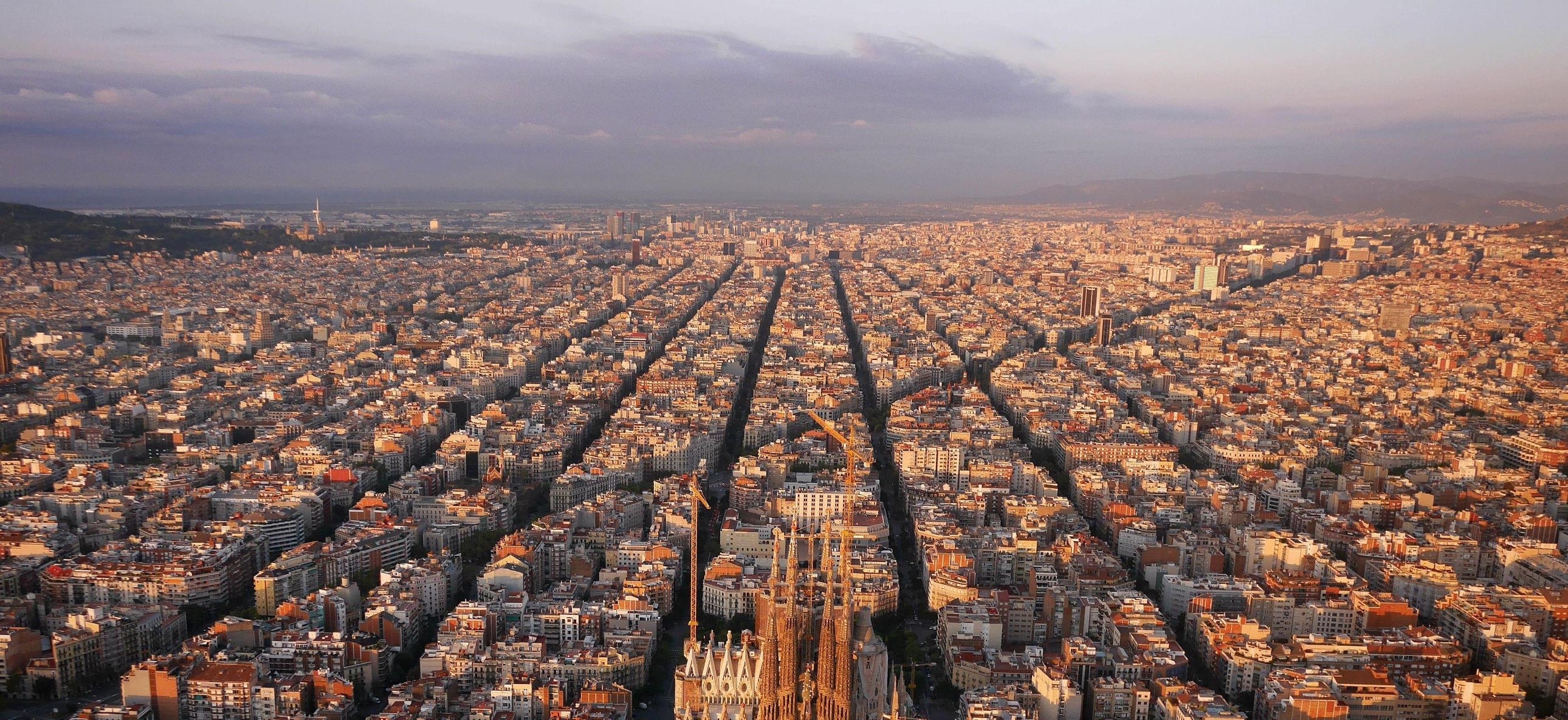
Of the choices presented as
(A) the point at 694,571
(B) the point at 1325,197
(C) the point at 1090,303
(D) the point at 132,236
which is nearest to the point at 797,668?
(A) the point at 694,571

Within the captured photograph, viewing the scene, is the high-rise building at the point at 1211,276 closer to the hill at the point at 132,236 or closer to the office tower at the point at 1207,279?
the office tower at the point at 1207,279

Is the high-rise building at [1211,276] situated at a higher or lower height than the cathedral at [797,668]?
higher

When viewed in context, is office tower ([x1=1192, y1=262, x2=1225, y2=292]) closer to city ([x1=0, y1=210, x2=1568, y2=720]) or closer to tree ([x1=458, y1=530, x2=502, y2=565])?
city ([x1=0, y1=210, x2=1568, y2=720])

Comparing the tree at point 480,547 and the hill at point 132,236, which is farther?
the hill at point 132,236

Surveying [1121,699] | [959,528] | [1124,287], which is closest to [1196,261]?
[1124,287]

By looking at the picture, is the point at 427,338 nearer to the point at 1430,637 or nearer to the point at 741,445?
the point at 741,445

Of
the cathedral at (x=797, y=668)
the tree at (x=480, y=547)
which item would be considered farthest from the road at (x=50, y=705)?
the cathedral at (x=797, y=668)

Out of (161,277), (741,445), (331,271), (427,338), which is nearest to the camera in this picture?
(741,445)

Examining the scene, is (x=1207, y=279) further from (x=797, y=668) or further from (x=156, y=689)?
(x=156, y=689)
